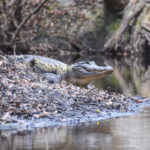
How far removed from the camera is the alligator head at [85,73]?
29.0 feet

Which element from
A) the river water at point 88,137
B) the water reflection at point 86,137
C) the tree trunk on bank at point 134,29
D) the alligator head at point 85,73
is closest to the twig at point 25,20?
the tree trunk on bank at point 134,29

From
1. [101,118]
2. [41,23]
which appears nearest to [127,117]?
[101,118]

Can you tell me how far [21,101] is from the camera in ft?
20.1

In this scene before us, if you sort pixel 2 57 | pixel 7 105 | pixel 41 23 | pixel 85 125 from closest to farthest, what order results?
pixel 85 125 → pixel 7 105 → pixel 2 57 → pixel 41 23

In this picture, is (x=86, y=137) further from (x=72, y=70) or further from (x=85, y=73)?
(x=72, y=70)

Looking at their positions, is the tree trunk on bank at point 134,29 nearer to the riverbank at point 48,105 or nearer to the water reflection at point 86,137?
the riverbank at point 48,105

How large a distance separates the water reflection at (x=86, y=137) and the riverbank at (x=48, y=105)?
0.35 meters

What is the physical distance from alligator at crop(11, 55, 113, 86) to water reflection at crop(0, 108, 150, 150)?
129 inches

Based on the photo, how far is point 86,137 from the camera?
15.4 ft

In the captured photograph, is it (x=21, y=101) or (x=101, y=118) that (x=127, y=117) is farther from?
(x=21, y=101)

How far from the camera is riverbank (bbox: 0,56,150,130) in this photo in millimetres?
5590

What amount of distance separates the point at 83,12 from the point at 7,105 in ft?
68.9

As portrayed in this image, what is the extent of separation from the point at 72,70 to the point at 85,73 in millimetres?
426

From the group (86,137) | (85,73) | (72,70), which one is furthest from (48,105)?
(72,70)
